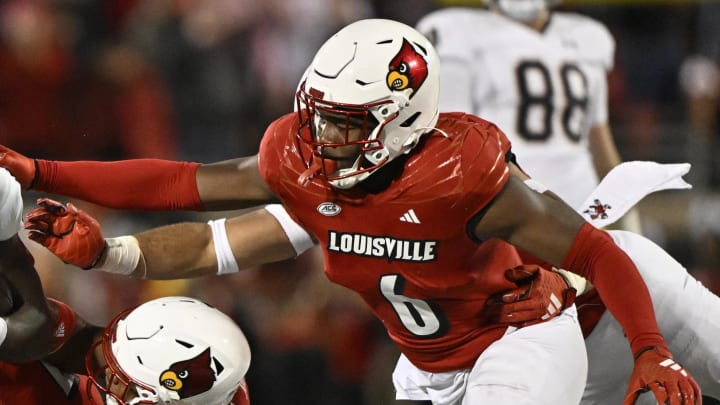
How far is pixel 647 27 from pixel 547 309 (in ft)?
16.0

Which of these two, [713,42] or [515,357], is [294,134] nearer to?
[515,357]

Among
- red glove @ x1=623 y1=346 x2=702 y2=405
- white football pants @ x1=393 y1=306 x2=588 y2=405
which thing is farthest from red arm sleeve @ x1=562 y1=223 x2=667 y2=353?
white football pants @ x1=393 y1=306 x2=588 y2=405

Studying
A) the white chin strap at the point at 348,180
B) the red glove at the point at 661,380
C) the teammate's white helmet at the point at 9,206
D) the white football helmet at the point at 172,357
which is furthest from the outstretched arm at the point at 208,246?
the red glove at the point at 661,380

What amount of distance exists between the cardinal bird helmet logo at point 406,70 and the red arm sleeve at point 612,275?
53cm

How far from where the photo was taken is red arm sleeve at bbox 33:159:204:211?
3.11 m

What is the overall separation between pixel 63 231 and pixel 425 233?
848 mm

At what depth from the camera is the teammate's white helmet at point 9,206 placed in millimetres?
2764

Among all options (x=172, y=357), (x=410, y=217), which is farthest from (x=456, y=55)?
(x=172, y=357)

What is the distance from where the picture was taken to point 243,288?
5.94m

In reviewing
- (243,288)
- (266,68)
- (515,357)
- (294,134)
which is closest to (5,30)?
(266,68)

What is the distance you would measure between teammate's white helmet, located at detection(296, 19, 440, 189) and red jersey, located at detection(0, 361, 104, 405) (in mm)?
840

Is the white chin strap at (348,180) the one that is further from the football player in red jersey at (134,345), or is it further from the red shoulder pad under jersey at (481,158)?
the football player in red jersey at (134,345)

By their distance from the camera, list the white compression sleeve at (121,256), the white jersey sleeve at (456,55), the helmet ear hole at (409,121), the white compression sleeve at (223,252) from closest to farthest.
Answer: the helmet ear hole at (409,121) → the white compression sleeve at (121,256) → the white compression sleeve at (223,252) → the white jersey sleeve at (456,55)

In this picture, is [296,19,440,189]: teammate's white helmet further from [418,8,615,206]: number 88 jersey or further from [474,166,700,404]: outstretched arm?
[418,8,615,206]: number 88 jersey
